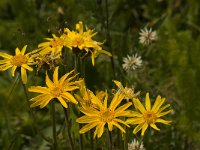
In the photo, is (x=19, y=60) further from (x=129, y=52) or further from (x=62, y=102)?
(x=129, y=52)

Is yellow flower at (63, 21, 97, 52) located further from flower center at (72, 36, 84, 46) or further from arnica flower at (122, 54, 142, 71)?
arnica flower at (122, 54, 142, 71)

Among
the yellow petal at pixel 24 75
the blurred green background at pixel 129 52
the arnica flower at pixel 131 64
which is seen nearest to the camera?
the yellow petal at pixel 24 75

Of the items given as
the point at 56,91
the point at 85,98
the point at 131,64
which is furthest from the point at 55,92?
the point at 131,64

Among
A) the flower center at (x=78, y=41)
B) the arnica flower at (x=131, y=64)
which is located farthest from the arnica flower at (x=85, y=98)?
the arnica flower at (x=131, y=64)

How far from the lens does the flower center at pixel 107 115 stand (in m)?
1.84

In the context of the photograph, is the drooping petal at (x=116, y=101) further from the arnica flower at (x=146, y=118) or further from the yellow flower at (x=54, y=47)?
the yellow flower at (x=54, y=47)

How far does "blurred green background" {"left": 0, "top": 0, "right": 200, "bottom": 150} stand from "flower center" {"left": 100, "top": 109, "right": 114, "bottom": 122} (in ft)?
2.34

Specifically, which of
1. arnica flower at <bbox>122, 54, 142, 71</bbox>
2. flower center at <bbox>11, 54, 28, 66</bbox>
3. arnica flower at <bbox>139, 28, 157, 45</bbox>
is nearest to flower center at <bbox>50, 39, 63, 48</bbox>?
flower center at <bbox>11, 54, 28, 66</bbox>

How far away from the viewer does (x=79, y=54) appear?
218cm

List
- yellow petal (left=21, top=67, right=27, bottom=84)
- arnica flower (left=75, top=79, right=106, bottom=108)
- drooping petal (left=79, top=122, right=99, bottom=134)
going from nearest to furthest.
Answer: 1. drooping petal (left=79, top=122, right=99, bottom=134)
2. arnica flower (left=75, top=79, right=106, bottom=108)
3. yellow petal (left=21, top=67, right=27, bottom=84)

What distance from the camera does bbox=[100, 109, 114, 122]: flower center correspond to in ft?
6.02

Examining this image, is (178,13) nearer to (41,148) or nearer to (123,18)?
(123,18)

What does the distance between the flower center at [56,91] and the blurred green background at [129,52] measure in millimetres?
602

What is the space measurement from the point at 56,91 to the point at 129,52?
124cm
